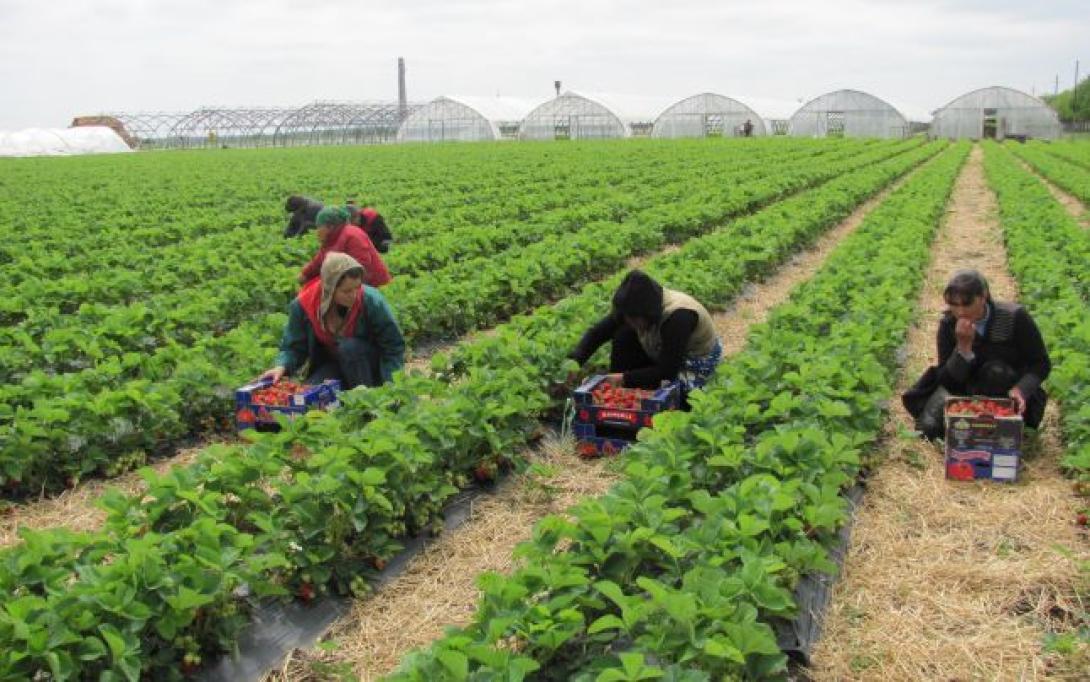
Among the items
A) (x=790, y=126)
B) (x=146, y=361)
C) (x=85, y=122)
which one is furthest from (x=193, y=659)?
(x=85, y=122)

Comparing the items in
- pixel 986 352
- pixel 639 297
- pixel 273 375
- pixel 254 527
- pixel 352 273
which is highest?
pixel 352 273

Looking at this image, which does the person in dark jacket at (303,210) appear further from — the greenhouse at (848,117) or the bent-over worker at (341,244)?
the greenhouse at (848,117)

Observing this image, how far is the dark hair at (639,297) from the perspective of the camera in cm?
543

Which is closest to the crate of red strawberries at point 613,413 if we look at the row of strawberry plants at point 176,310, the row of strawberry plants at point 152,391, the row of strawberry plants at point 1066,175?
the row of strawberry plants at point 152,391

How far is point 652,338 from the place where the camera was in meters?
5.86

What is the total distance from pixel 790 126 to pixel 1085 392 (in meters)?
59.5

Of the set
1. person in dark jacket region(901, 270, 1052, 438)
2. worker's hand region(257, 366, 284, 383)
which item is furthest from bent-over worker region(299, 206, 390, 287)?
person in dark jacket region(901, 270, 1052, 438)

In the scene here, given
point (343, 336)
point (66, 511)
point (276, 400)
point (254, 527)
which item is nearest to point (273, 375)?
point (276, 400)

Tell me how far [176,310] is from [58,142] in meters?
63.5

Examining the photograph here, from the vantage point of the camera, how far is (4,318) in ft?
29.8

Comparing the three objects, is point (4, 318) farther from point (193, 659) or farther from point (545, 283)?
point (193, 659)

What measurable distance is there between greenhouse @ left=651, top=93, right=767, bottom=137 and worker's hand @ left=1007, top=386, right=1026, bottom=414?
186 ft

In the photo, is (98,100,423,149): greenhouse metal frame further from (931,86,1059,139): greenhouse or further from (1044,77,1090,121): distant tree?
(1044,77,1090,121): distant tree

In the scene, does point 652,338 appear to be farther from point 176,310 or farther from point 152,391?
point 176,310
